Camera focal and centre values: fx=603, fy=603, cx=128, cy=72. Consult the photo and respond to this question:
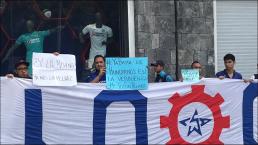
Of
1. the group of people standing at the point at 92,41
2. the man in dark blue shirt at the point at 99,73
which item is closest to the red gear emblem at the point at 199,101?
the man in dark blue shirt at the point at 99,73

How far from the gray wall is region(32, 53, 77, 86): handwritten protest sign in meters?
3.38

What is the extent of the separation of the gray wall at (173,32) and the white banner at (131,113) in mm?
2510

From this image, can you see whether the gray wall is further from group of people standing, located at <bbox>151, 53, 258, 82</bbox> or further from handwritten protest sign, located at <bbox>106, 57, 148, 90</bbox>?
handwritten protest sign, located at <bbox>106, 57, 148, 90</bbox>

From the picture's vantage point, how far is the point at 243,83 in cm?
921

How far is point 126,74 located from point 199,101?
126 cm

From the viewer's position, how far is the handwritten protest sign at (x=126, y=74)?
8.32 metres

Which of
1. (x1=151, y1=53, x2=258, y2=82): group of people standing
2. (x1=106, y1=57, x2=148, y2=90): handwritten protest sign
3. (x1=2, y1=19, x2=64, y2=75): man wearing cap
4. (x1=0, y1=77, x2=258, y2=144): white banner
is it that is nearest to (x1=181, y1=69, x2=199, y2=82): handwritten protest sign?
(x1=0, y1=77, x2=258, y2=144): white banner

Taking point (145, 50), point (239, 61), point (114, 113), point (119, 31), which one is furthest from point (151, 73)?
point (114, 113)

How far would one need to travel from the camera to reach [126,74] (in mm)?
8383

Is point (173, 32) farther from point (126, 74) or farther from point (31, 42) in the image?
point (126, 74)

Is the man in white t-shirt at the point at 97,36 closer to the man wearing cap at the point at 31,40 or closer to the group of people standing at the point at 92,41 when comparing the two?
the group of people standing at the point at 92,41

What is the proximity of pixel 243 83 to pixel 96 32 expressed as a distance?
337 cm

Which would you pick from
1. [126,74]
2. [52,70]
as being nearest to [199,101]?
[126,74]

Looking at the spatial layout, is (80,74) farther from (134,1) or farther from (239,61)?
(239,61)
